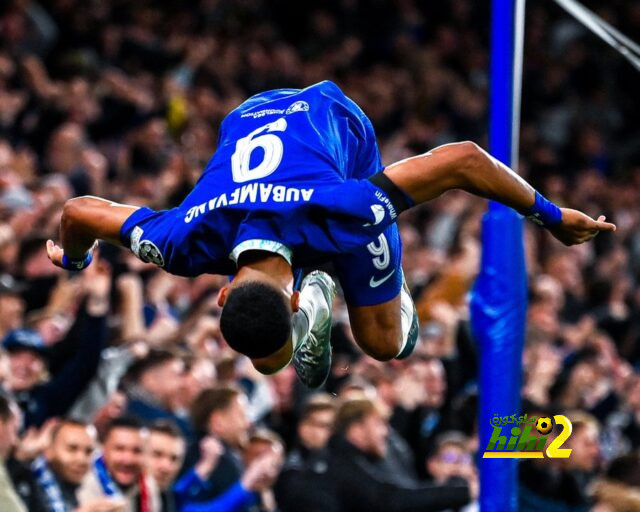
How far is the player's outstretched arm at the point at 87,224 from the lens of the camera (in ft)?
15.5

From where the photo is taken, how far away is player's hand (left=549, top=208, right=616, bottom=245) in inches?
182

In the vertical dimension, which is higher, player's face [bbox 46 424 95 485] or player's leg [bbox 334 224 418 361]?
player's leg [bbox 334 224 418 361]

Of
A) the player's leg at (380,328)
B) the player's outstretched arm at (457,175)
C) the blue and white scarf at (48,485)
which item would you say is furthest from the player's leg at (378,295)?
the blue and white scarf at (48,485)

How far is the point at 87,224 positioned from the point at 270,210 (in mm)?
831

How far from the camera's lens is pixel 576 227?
4637mm

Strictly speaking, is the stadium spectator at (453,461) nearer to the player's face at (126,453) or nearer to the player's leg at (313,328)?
the player's face at (126,453)

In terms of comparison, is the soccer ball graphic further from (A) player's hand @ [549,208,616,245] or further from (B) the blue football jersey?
(B) the blue football jersey

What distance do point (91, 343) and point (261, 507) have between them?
1143 mm

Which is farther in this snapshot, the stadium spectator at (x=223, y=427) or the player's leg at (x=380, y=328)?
the stadium spectator at (x=223, y=427)

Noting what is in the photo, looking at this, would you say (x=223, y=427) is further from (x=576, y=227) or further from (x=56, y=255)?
(x=576, y=227)

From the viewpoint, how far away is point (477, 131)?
13898mm

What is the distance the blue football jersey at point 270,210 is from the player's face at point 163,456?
1.46 meters

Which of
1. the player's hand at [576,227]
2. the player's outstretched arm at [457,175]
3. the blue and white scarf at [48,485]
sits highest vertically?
the player's outstretched arm at [457,175]

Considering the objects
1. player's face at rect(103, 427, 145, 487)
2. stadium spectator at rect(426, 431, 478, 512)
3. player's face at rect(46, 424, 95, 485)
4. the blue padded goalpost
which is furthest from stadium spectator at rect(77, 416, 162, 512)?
stadium spectator at rect(426, 431, 478, 512)
